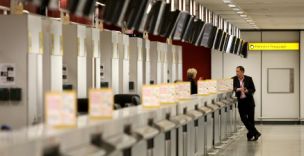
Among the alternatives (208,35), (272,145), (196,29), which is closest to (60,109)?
(196,29)

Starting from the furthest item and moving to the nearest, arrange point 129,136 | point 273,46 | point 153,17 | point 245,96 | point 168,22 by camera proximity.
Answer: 1. point 273,46
2. point 245,96
3. point 168,22
4. point 153,17
5. point 129,136

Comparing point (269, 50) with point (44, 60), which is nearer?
point (44, 60)

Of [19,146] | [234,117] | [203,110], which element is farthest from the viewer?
[234,117]

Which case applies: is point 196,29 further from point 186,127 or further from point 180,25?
point 186,127

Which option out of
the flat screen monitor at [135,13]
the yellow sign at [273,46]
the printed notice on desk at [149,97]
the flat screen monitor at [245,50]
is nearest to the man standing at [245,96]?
the flat screen monitor at [245,50]

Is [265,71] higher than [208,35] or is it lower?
lower

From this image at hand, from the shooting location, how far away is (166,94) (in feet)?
28.0

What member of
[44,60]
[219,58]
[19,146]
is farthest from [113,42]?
[219,58]

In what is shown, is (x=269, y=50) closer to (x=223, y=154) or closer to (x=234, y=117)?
(x=234, y=117)

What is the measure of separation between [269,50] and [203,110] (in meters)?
13.8

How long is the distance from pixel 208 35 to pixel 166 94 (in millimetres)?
7084

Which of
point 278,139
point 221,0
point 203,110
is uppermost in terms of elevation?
point 221,0

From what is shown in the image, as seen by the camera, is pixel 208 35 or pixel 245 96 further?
pixel 245 96

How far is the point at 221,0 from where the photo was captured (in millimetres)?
14203
